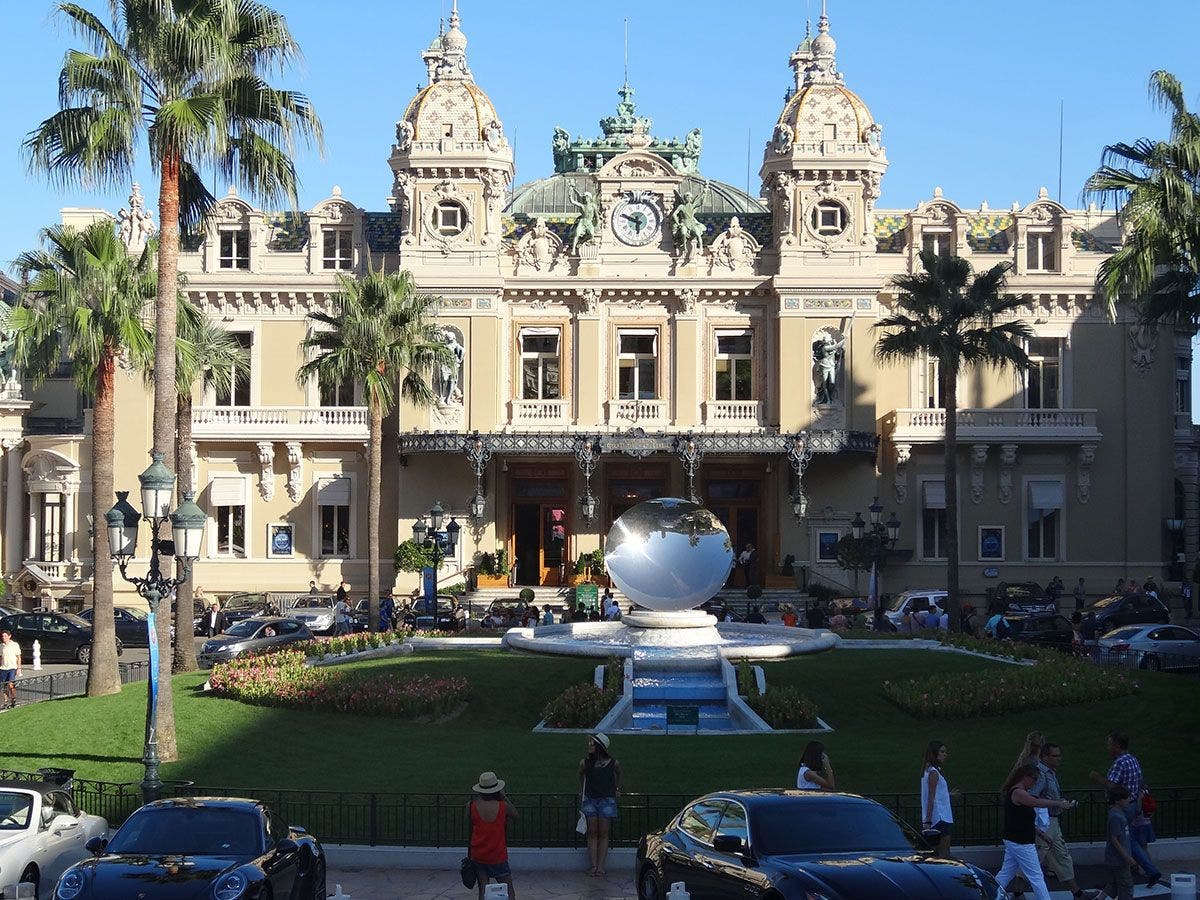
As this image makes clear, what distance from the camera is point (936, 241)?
172ft

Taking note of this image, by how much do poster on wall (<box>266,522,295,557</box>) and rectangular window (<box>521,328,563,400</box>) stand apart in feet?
30.4

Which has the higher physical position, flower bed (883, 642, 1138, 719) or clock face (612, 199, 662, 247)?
clock face (612, 199, 662, 247)

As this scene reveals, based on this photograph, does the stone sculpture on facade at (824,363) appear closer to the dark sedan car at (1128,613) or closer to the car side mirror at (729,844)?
the dark sedan car at (1128,613)

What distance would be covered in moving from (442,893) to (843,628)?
2382 cm

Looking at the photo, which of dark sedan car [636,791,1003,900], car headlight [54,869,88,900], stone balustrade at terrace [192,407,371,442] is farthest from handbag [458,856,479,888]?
stone balustrade at terrace [192,407,371,442]

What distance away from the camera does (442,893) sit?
50.6 feet

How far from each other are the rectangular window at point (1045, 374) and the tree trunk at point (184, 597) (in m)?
29.5

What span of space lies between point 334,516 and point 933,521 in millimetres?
20191

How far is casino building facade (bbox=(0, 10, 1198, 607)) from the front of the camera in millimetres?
50406

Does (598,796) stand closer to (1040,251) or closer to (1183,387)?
(1040,251)

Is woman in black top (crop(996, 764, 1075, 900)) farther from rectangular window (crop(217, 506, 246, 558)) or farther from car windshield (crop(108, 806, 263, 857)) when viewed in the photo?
rectangular window (crop(217, 506, 246, 558))

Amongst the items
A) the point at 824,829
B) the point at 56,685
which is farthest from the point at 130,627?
the point at 824,829

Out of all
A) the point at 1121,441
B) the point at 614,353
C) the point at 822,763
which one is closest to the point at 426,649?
the point at 822,763

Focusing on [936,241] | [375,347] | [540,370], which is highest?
[936,241]
